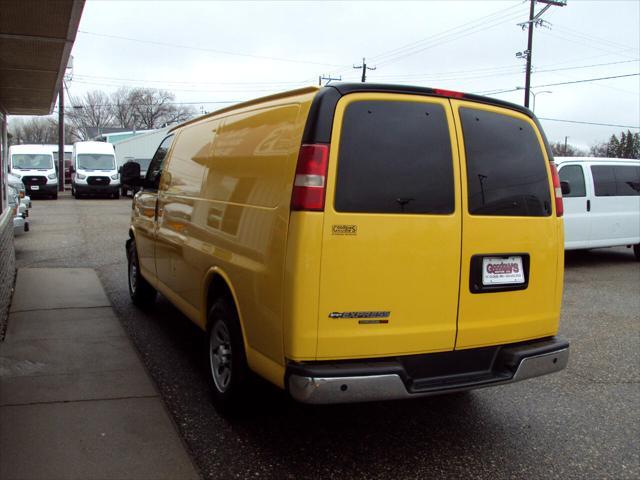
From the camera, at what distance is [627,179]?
11180 mm

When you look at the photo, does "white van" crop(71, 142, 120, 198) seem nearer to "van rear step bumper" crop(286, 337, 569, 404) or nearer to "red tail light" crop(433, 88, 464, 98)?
"red tail light" crop(433, 88, 464, 98)

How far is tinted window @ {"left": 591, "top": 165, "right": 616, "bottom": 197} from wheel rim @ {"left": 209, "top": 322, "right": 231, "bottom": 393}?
8971 mm

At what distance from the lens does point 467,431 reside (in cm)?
378

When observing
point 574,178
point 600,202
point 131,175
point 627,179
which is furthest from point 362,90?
point 627,179

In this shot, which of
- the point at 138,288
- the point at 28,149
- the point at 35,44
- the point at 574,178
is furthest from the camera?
the point at 28,149

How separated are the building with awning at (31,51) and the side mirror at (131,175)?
45.7 inches

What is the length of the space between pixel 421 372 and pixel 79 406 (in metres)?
2.36

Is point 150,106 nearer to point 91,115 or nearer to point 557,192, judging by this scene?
point 91,115

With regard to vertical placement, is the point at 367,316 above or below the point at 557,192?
below

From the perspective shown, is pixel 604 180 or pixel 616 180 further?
pixel 616 180

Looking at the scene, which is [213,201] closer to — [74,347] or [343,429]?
[343,429]

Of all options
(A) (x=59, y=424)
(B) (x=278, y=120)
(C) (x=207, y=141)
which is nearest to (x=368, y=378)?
(B) (x=278, y=120)

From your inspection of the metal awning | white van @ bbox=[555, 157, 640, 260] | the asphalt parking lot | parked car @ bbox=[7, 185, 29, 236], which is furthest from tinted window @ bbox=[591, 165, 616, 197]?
parked car @ bbox=[7, 185, 29, 236]

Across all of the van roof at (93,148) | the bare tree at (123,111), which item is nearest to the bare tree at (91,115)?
the bare tree at (123,111)
